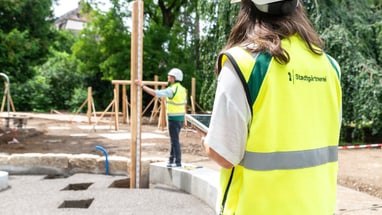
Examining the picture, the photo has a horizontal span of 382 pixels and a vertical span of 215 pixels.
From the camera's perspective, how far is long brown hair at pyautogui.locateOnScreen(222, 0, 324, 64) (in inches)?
49.5

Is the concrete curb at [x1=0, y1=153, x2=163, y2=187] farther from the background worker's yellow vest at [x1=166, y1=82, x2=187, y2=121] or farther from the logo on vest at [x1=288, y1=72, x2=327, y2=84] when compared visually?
the logo on vest at [x1=288, y1=72, x2=327, y2=84]

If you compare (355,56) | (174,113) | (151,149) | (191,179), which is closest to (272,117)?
(191,179)

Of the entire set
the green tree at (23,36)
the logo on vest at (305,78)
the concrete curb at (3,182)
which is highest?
the green tree at (23,36)

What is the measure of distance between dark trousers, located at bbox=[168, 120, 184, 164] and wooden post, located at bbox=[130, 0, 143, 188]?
0.63 meters

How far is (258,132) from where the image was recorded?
120cm

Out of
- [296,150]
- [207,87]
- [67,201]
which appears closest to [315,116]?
[296,150]

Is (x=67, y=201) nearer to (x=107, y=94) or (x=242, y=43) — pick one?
(x=242, y=43)

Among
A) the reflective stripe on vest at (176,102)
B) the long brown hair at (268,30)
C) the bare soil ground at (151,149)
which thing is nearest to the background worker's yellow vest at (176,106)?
the reflective stripe on vest at (176,102)

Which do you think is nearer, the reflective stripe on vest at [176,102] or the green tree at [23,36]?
the reflective stripe on vest at [176,102]

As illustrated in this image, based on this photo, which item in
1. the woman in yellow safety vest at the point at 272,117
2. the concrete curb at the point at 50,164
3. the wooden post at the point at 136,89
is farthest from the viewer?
the concrete curb at the point at 50,164

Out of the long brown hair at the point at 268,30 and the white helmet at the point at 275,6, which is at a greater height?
the white helmet at the point at 275,6

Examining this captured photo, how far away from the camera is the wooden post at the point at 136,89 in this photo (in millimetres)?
5363

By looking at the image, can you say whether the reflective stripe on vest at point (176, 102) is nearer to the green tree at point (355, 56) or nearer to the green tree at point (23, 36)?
the green tree at point (355, 56)

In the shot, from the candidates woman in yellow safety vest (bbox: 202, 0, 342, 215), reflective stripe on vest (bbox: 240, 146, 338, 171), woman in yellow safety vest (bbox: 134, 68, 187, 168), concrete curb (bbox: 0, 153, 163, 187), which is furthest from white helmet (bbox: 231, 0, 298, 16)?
concrete curb (bbox: 0, 153, 163, 187)
